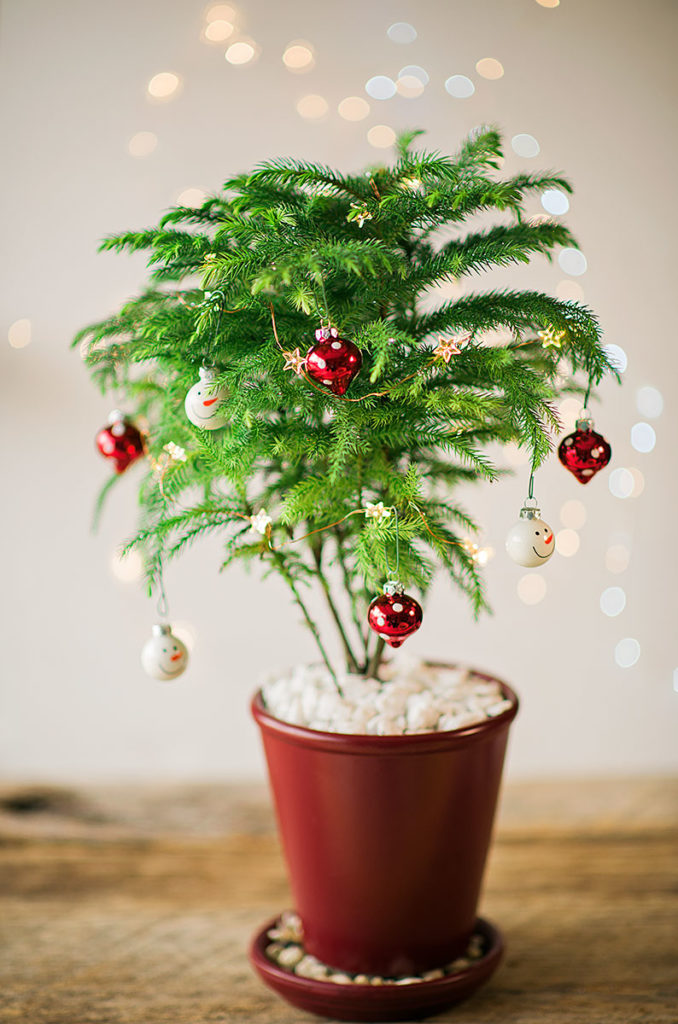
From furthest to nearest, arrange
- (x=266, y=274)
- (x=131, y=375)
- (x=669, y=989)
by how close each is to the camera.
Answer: (x=131, y=375) < (x=669, y=989) < (x=266, y=274)

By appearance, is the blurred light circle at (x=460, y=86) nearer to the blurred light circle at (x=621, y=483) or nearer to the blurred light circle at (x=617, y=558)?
the blurred light circle at (x=621, y=483)

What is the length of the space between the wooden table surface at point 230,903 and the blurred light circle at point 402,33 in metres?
1.58

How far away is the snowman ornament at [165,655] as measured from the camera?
1.25 metres

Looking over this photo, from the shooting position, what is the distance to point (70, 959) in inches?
55.5

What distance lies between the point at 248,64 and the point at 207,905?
1.66 m

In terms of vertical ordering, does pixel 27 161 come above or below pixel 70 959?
above

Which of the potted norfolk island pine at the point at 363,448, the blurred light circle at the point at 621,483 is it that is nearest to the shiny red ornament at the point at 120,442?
the potted norfolk island pine at the point at 363,448

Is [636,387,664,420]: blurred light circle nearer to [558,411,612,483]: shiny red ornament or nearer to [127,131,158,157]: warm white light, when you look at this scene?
[558,411,612,483]: shiny red ornament

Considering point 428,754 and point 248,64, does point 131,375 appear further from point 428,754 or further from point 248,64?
point 428,754

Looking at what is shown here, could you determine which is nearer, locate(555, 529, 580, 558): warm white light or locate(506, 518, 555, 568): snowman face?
locate(506, 518, 555, 568): snowman face

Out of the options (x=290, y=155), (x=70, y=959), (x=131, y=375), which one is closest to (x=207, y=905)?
(x=70, y=959)

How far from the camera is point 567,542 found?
181cm

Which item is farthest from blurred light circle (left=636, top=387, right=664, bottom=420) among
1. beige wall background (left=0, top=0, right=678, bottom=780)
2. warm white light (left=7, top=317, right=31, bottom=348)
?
warm white light (left=7, top=317, right=31, bottom=348)

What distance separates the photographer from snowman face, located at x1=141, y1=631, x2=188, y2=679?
1.25 m
